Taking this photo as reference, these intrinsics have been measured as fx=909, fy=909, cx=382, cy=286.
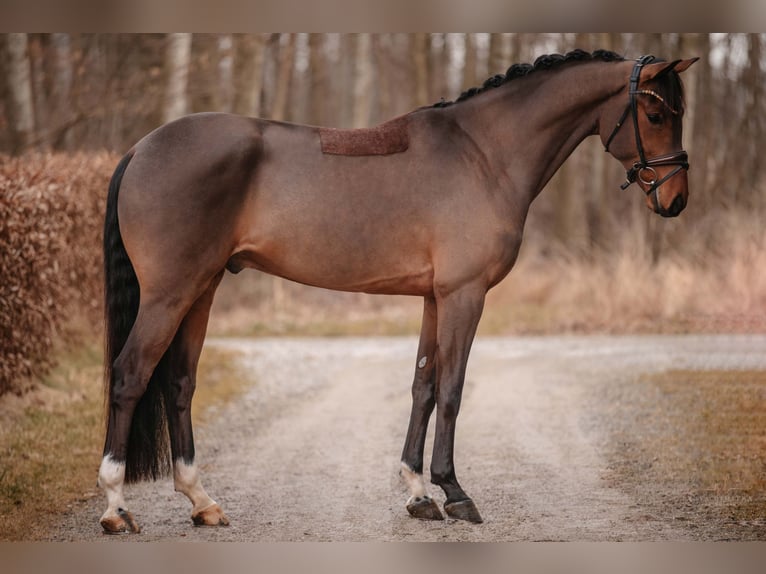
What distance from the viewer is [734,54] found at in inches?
790

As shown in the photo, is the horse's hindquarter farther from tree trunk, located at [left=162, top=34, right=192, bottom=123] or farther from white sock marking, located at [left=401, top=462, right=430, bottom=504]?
tree trunk, located at [left=162, top=34, right=192, bottom=123]

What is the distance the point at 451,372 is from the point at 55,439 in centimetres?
339

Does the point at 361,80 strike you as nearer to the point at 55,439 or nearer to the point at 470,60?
the point at 470,60

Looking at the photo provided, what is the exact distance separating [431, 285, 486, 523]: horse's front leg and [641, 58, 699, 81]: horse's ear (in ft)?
4.66

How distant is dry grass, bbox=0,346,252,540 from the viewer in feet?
17.1

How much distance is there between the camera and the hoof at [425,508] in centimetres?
494

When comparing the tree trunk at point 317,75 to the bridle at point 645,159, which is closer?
the bridle at point 645,159

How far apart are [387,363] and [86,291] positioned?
361cm

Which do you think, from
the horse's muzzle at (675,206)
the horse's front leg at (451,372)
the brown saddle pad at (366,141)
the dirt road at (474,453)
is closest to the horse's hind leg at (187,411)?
the dirt road at (474,453)

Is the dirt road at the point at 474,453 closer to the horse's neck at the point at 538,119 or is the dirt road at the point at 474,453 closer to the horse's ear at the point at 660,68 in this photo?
the horse's neck at the point at 538,119

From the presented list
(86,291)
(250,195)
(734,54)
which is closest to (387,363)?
(86,291)

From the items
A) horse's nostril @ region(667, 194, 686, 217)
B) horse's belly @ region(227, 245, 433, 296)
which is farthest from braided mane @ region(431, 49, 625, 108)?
horse's belly @ region(227, 245, 433, 296)

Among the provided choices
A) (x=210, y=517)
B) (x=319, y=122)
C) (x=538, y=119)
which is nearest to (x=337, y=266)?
(x=538, y=119)

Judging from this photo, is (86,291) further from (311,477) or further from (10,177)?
(311,477)
